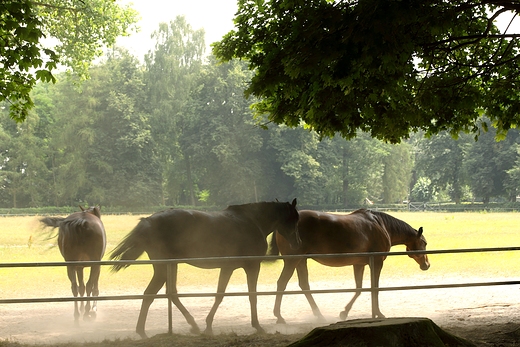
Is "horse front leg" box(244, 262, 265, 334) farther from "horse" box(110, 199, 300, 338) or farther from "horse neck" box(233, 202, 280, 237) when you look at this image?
"horse neck" box(233, 202, 280, 237)

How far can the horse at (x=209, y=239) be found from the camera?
8406 mm

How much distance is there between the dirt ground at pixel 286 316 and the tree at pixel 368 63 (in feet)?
10.3

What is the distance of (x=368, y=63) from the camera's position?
21.8 ft

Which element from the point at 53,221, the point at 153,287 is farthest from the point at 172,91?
the point at 153,287

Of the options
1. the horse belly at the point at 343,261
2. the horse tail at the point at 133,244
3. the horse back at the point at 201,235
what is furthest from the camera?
the horse belly at the point at 343,261

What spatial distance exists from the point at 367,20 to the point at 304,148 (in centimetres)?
5862

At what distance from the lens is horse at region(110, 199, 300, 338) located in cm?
841

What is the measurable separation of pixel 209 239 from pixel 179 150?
2264 inches

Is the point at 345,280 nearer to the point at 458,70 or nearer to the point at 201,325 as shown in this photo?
the point at 201,325

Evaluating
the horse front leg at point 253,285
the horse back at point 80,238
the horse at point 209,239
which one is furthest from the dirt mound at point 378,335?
the horse back at point 80,238

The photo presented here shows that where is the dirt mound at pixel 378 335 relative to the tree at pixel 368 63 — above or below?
below

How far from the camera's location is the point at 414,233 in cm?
1138

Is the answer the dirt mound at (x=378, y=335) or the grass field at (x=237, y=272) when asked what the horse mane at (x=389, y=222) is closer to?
the dirt mound at (x=378, y=335)

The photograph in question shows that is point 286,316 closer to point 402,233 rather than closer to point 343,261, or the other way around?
point 343,261
